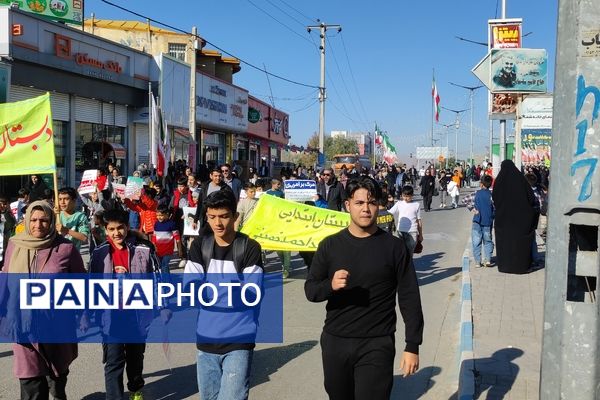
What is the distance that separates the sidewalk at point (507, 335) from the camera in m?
5.71

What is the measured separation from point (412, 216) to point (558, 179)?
749cm

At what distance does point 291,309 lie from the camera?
9078mm

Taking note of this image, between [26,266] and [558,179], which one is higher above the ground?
[558,179]

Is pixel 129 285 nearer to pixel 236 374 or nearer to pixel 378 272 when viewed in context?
pixel 236 374

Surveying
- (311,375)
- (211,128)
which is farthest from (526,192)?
(211,128)

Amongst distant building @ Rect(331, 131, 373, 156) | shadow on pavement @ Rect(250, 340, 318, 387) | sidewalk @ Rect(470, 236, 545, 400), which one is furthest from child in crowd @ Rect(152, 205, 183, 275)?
distant building @ Rect(331, 131, 373, 156)

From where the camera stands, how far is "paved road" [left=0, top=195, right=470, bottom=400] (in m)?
5.79

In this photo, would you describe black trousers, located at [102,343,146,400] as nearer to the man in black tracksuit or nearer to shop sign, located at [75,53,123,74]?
the man in black tracksuit

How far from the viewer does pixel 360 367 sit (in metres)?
3.72

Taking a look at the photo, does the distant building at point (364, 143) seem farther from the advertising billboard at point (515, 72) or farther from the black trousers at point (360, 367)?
the black trousers at point (360, 367)

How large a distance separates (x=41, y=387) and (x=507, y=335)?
4812mm

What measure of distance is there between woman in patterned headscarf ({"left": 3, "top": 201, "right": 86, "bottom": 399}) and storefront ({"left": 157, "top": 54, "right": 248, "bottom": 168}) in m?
19.3

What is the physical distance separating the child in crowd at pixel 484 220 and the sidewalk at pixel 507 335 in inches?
42.6

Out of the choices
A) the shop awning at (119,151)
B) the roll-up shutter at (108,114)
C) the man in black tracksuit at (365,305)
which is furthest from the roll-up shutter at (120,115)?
the man in black tracksuit at (365,305)
